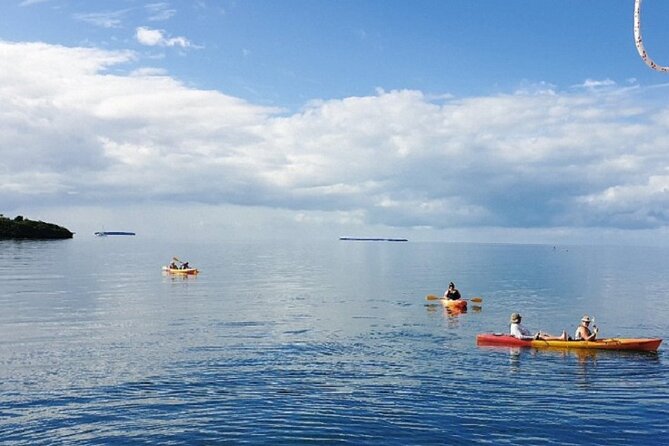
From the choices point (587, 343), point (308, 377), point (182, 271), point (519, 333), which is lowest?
point (308, 377)

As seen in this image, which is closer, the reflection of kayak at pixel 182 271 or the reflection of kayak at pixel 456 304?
the reflection of kayak at pixel 456 304

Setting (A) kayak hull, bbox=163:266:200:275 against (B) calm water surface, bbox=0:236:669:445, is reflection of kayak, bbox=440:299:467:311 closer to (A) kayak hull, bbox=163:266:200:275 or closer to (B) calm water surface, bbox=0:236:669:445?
(B) calm water surface, bbox=0:236:669:445

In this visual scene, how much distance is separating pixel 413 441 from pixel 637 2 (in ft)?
48.2

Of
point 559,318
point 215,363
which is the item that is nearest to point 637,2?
point 215,363

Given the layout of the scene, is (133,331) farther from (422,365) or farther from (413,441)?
(413,441)

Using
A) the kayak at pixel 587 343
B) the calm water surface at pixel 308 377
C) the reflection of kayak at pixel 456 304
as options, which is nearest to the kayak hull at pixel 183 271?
the calm water surface at pixel 308 377

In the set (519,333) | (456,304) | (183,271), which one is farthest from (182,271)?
(519,333)

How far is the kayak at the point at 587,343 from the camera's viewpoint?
120ft

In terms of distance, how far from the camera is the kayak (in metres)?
36.6

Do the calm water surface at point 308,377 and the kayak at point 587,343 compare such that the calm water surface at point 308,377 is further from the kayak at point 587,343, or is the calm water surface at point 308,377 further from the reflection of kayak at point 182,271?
the reflection of kayak at point 182,271

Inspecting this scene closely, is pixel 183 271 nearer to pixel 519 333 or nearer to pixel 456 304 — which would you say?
pixel 456 304

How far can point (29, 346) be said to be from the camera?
3731 cm

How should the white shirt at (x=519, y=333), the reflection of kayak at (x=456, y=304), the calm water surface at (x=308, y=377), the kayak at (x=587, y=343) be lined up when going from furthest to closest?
the reflection of kayak at (x=456, y=304), the white shirt at (x=519, y=333), the kayak at (x=587, y=343), the calm water surface at (x=308, y=377)

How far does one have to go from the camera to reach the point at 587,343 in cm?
3738
